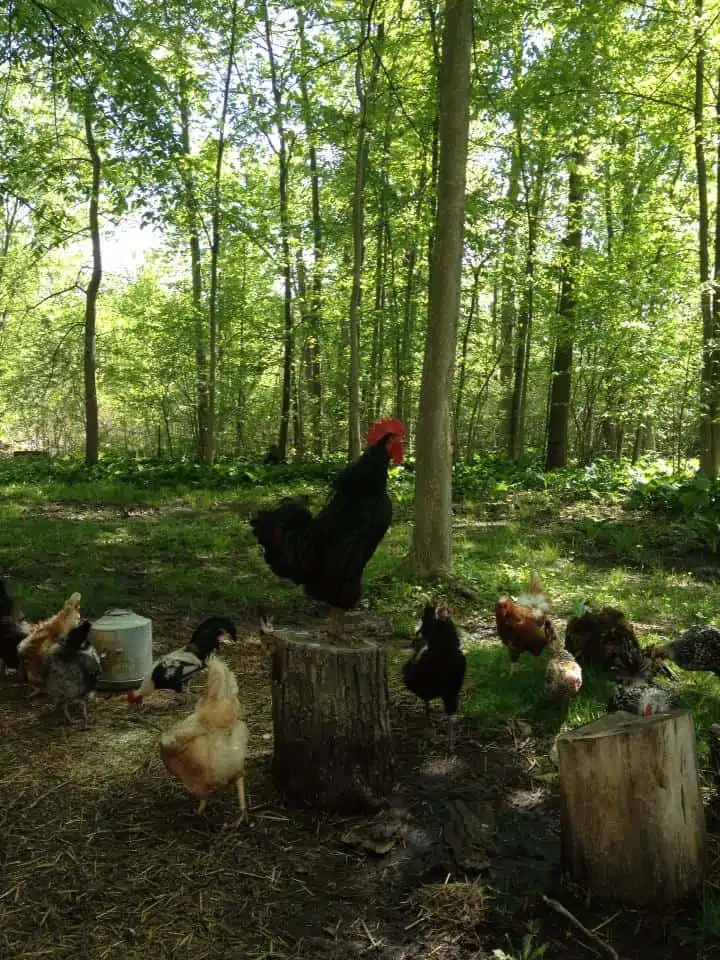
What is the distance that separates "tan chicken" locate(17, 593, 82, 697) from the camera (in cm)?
511

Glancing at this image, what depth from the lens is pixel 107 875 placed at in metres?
3.21

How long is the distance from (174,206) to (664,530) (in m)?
8.55

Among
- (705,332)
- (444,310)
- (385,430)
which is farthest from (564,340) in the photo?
(385,430)

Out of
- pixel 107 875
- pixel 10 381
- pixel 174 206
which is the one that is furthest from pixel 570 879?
pixel 10 381

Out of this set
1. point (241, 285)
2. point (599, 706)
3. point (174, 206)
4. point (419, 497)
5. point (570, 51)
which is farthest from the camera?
point (241, 285)

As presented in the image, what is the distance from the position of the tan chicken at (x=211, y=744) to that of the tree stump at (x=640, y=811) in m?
1.70

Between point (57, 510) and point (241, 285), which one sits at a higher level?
point (241, 285)

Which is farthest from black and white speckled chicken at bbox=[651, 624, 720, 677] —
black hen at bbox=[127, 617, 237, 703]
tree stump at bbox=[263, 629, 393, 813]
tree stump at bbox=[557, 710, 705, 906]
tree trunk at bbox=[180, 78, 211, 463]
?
tree trunk at bbox=[180, 78, 211, 463]

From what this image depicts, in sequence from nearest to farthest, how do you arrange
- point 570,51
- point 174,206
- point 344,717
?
point 344,717 → point 174,206 → point 570,51

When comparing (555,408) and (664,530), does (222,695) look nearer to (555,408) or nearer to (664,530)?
(664,530)

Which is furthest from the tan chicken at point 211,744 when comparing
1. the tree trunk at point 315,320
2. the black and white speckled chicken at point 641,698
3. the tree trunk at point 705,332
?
the tree trunk at point 315,320

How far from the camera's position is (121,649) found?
5289 mm

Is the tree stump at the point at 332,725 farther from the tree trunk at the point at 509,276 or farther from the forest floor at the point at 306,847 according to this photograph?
the tree trunk at the point at 509,276

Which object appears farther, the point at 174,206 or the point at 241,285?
the point at 241,285
